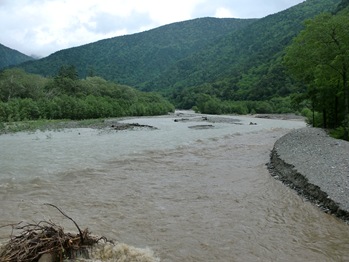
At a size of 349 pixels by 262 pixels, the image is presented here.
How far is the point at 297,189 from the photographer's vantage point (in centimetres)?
1487

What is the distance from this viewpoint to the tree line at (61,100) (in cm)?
6538

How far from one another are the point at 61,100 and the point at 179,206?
221 ft

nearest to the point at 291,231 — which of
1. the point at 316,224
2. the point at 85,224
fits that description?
the point at 316,224

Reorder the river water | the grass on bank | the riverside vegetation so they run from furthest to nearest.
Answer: the grass on bank → the riverside vegetation → the river water

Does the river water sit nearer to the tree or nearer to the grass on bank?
the tree

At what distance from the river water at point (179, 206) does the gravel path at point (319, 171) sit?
52 cm

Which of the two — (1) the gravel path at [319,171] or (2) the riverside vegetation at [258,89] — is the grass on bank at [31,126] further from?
(1) the gravel path at [319,171]

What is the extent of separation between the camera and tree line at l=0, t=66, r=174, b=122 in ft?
214

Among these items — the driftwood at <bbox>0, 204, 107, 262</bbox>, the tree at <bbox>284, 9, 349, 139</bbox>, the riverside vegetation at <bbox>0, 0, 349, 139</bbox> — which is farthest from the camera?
the riverside vegetation at <bbox>0, 0, 349, 139</bbox>

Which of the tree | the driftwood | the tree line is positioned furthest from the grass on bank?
the driftwood

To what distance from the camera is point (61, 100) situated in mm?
74125

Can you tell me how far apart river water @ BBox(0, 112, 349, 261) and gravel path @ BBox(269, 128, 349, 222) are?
0.52 meters

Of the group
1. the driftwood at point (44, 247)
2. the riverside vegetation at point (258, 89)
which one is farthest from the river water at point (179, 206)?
the riverside vegetation at point (258, 89)

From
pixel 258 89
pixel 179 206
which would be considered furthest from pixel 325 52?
pixel 258 89
